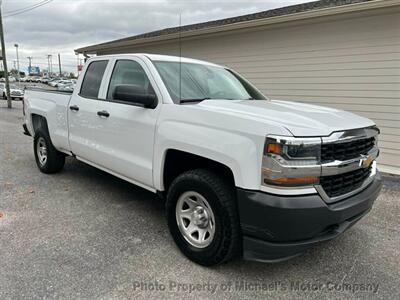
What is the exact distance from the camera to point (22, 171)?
5.97 m

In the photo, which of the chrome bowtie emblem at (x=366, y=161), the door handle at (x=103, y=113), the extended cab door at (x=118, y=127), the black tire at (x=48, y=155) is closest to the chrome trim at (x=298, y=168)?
the chrome bowtie emblem at (x=366, y=161)

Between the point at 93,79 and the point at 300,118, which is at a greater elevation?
the point at 93,79

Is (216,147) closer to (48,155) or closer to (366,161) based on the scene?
(366,161)

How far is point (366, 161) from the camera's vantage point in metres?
2.91

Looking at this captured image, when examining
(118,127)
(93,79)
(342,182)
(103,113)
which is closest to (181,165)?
(118,127)

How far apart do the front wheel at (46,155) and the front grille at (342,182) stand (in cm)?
440

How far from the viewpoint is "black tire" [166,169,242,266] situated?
2693 millimetres

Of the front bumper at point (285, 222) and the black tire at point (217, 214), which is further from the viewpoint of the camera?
the black tire at point (217, 214)

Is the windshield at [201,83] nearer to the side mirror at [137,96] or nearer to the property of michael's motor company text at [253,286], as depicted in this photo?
the side mirror at [137,96]

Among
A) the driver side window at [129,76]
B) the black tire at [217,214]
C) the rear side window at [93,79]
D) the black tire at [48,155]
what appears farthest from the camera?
the black tire at [48,155]

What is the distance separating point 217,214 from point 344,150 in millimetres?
1128

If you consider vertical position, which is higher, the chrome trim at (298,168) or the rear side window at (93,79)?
the rear side window at (93,79)

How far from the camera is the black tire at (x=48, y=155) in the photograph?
5.47 metres

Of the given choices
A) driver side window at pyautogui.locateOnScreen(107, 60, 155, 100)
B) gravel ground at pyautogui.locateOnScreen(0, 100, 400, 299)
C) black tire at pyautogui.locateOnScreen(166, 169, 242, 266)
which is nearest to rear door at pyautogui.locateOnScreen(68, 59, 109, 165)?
driver side window at pyautogui.locateOnScreen(107, 60, 155, 100)
